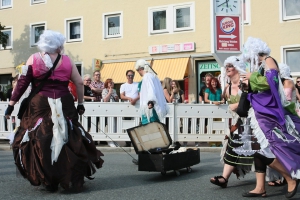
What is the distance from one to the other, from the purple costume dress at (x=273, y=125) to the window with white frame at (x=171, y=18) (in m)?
18.4

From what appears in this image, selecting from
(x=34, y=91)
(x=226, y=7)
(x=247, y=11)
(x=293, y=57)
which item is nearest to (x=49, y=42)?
(x=34, y=91)

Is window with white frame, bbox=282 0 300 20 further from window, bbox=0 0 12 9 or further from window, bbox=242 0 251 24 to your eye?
window, bbox=0 0 12 9

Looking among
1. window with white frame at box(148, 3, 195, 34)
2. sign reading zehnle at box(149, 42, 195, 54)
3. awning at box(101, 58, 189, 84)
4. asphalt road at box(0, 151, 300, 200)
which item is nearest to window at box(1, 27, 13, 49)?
awning at box(101, 58, 189, 84)

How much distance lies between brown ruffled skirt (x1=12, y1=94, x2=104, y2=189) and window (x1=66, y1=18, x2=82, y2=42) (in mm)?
21150

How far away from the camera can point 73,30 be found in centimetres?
2691

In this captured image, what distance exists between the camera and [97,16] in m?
25.9

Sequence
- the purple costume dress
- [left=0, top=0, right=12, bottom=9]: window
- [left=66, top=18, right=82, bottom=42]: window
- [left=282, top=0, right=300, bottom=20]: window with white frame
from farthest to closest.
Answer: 1. [left=0, top=0, right=12, bottom=9]: window
2. [left=66, top=18, right=82, bottom=42]: window
3. [left=282, top=0, right=300, bottom=20]: window with white frame
4. the purple costume dress

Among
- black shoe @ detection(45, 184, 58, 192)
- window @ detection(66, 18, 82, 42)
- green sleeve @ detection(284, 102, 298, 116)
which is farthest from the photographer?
window @ detection(66, 18, 82, 42)

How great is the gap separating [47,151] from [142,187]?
1343 mm

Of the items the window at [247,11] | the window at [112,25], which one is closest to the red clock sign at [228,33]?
the window at [247,11]

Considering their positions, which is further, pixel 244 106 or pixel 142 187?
pixel 142 187

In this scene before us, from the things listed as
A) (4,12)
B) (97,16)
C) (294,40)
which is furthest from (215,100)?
(4,12)

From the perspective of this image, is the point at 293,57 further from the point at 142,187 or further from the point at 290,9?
the point at 142,187

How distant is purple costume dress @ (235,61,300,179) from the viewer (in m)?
5.07
